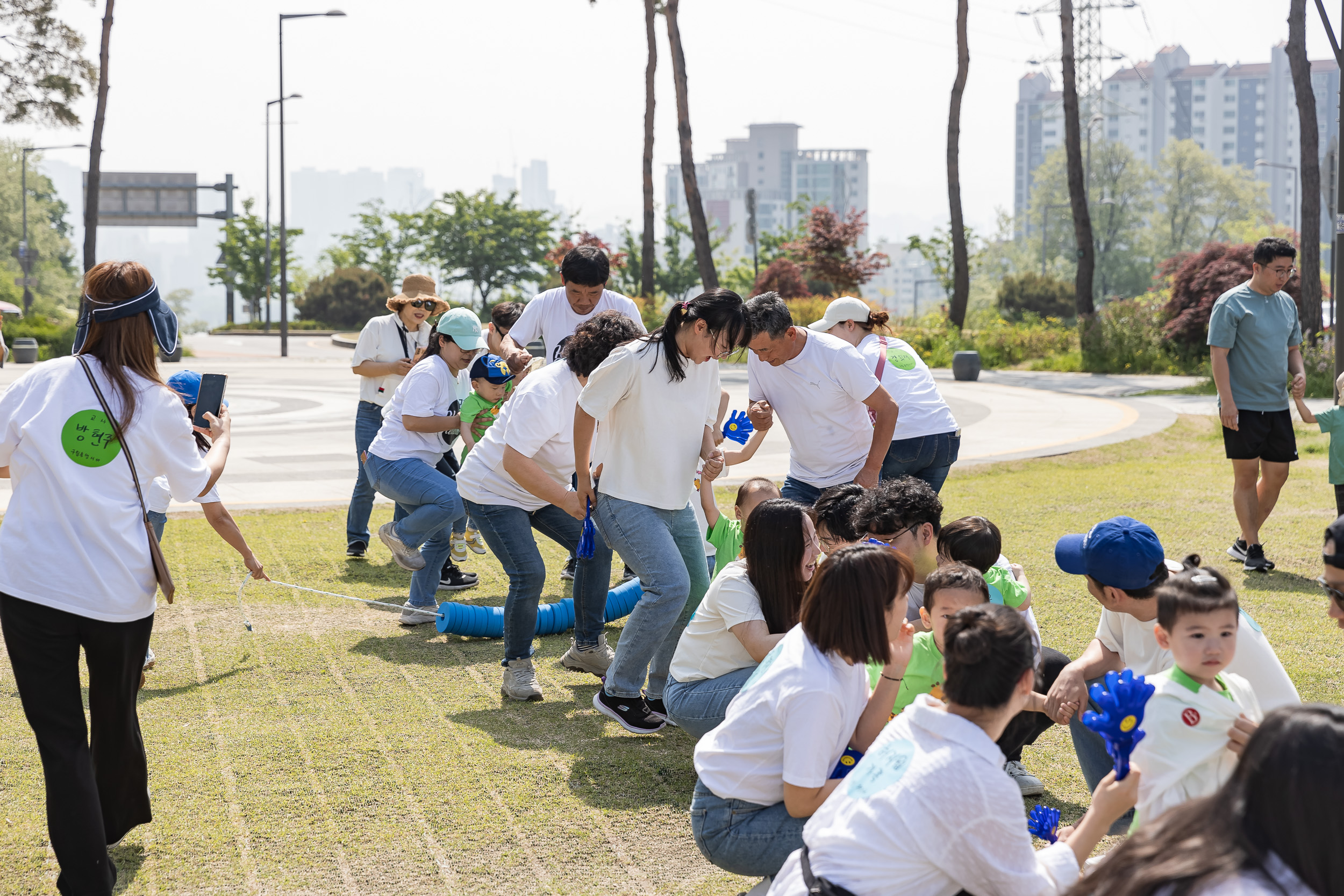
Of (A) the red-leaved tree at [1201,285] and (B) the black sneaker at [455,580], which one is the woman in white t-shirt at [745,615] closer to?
(B) the black sneaker at [455,580]

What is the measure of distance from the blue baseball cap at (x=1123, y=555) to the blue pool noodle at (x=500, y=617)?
125 inches

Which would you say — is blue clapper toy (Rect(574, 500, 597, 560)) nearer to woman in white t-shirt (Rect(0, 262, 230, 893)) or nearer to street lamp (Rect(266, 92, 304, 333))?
woman in white t-shirt (Rect(0, 262, 230, 893))

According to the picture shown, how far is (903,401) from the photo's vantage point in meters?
6.00

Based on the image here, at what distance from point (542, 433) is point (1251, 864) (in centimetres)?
375

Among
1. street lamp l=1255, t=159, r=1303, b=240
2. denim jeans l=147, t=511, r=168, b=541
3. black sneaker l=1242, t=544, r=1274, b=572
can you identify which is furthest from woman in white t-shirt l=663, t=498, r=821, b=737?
street lamp l=1255, t=159, r=1303, b=240

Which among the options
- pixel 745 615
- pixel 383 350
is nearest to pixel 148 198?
pixel 383 350

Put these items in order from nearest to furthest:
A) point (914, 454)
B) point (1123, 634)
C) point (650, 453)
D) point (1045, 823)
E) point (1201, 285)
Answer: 1. point (1045, 823)
2. point (1123, 634)
3. point (650, 453)
4. point (914, 454)
5. point (1201, 285)

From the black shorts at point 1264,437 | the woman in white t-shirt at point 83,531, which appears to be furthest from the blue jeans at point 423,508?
the black shorts at point 1264,437

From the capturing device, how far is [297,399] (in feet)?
69.7

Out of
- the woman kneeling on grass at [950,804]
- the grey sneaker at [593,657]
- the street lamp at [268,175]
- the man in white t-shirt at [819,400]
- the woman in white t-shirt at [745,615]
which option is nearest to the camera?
the woman kneeling on grass at [950,804]

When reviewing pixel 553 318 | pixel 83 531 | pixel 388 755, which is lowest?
pixel 388 755

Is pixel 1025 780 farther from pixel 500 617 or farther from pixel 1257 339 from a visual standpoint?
pixel 1257 339

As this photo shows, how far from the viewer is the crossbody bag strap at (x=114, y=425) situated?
322 centimetres

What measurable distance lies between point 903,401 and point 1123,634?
2687 mm
